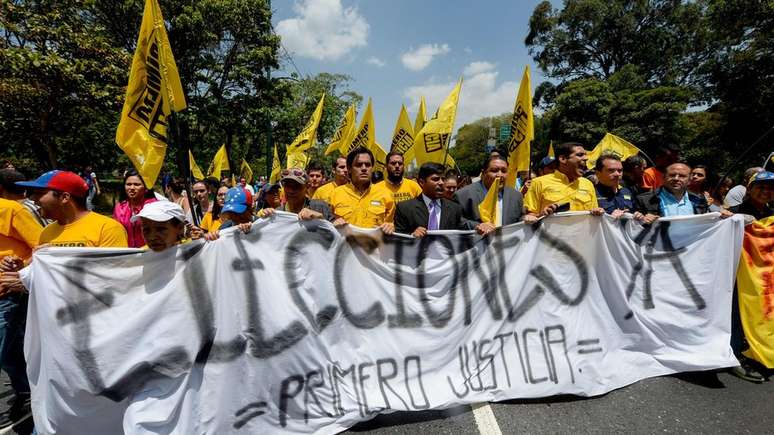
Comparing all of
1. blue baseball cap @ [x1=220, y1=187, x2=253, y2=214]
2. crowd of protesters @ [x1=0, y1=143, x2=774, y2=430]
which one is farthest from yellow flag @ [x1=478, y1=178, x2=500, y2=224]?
blue baseball cap @ [x1=220, y1=187, x2=253, y2=214]

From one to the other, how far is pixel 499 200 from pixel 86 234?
3.33 meters

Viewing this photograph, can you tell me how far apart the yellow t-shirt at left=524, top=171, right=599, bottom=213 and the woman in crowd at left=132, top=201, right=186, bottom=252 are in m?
3.06

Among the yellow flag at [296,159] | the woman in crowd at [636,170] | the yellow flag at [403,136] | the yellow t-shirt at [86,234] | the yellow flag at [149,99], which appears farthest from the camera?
the yellow flag at [296,159]

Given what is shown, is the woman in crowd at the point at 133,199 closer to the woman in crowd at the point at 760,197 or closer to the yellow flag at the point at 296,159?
the yellow flag at the point at 296,159

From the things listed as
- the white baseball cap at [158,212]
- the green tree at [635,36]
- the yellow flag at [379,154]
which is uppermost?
the green tree at [635,36]

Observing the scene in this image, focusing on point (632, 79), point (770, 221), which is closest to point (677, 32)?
point (632, 79)

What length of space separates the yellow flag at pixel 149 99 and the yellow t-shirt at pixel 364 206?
5.08 ft

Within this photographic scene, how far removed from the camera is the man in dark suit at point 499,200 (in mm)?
3779

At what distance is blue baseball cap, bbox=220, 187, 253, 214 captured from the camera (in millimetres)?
3229

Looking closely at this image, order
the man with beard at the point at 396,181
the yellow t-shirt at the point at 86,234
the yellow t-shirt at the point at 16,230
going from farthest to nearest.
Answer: the man with beard at the point at 396,181
the yellow t-shirt at the point at 16,230
the yellow t-shirt at the point at 86,234

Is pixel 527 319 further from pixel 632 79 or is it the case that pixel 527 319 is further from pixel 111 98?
pixel 632 79

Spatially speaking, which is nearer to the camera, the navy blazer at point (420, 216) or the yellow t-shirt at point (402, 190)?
the navy blazer at point (420, 216)

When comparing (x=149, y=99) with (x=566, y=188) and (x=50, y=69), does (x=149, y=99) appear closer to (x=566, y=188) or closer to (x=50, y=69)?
(x=566, y=188)

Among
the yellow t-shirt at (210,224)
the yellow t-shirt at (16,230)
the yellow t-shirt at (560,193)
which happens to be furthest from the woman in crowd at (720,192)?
the yellow t-shirt at (16,230)
